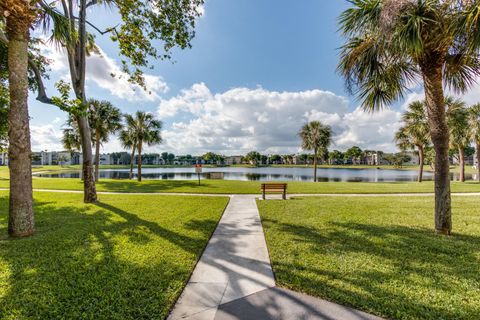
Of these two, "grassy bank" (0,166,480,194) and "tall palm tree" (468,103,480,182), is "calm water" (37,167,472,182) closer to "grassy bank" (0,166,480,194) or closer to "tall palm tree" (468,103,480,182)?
"tall palm tree" (468,103,480,182)

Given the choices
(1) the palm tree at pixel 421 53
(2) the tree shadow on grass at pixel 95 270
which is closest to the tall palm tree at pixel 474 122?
(1) the palm tree at pixel 421 53

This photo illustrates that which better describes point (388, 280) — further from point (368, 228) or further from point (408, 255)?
point (368, 228)

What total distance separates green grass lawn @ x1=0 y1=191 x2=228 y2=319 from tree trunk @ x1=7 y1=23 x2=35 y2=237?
2.07ft

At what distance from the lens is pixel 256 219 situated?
7508 mm

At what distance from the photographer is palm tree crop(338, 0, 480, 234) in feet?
15.0

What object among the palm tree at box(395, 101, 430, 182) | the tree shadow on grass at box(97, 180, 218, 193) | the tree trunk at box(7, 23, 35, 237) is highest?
the palm tree at box(395, 101, 430, 182)

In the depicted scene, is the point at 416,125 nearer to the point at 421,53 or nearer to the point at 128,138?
the point at 421,53

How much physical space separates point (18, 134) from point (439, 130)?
1057cm

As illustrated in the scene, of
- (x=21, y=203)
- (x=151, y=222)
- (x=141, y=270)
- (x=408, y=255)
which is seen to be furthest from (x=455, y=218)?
(x=21, y=203)

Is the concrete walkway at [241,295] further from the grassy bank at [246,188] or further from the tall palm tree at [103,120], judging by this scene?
the tall palm tree at [103,120]

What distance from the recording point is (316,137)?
29.6 meters

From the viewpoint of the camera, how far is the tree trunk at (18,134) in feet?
17.2

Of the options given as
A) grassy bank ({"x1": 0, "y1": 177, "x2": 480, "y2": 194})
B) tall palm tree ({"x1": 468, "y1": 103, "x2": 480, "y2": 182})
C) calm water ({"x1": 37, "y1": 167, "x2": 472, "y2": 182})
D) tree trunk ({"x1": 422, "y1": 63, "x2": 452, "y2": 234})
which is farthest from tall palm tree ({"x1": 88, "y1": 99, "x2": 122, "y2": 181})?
→ tall palm tree ({"x1": 468, "y1": 103, "x2": 480, "y2": 182})

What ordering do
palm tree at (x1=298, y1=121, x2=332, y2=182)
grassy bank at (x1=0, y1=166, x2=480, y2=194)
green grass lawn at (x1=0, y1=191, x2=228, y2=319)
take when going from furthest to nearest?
palm tree at (x1=298, y1=121, x2=332, y2=182) → grassy bank at (x1=0, y1=166, x2=480, y2=194) → green grass lawn at (x1=0, y1=191, x2=228, y2=319)
